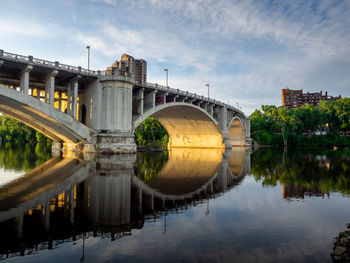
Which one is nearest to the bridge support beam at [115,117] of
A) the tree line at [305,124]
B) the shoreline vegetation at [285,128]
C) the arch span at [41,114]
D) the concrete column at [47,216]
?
the arch span at [41,114]

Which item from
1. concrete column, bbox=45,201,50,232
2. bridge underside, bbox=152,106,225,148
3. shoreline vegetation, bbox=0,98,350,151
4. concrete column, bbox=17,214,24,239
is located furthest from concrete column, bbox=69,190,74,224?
shoreline vegetation, bbox=0,98,350,151

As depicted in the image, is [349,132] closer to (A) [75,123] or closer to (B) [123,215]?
(A) [75,123]

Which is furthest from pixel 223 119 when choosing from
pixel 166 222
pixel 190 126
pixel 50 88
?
pixel 166 222

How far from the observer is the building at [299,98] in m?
160

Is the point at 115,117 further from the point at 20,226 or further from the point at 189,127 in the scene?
the point at 189,127

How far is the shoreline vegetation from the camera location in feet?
294

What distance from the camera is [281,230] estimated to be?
8.00 meters

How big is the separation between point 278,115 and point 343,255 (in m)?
104

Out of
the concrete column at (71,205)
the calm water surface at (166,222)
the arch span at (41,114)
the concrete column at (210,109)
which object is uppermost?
the concrete column at (210,109)

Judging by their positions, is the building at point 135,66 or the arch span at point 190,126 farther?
the building at point 135,66

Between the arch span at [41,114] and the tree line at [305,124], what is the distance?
267 ft

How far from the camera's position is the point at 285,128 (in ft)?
335

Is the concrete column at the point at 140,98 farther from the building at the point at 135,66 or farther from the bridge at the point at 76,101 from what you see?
the building at the point at 135,66

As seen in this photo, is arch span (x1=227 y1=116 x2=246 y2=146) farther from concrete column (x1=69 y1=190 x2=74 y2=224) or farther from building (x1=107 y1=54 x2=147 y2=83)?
concrete column (x1=69 y1=190 x2=74 y2=224)
